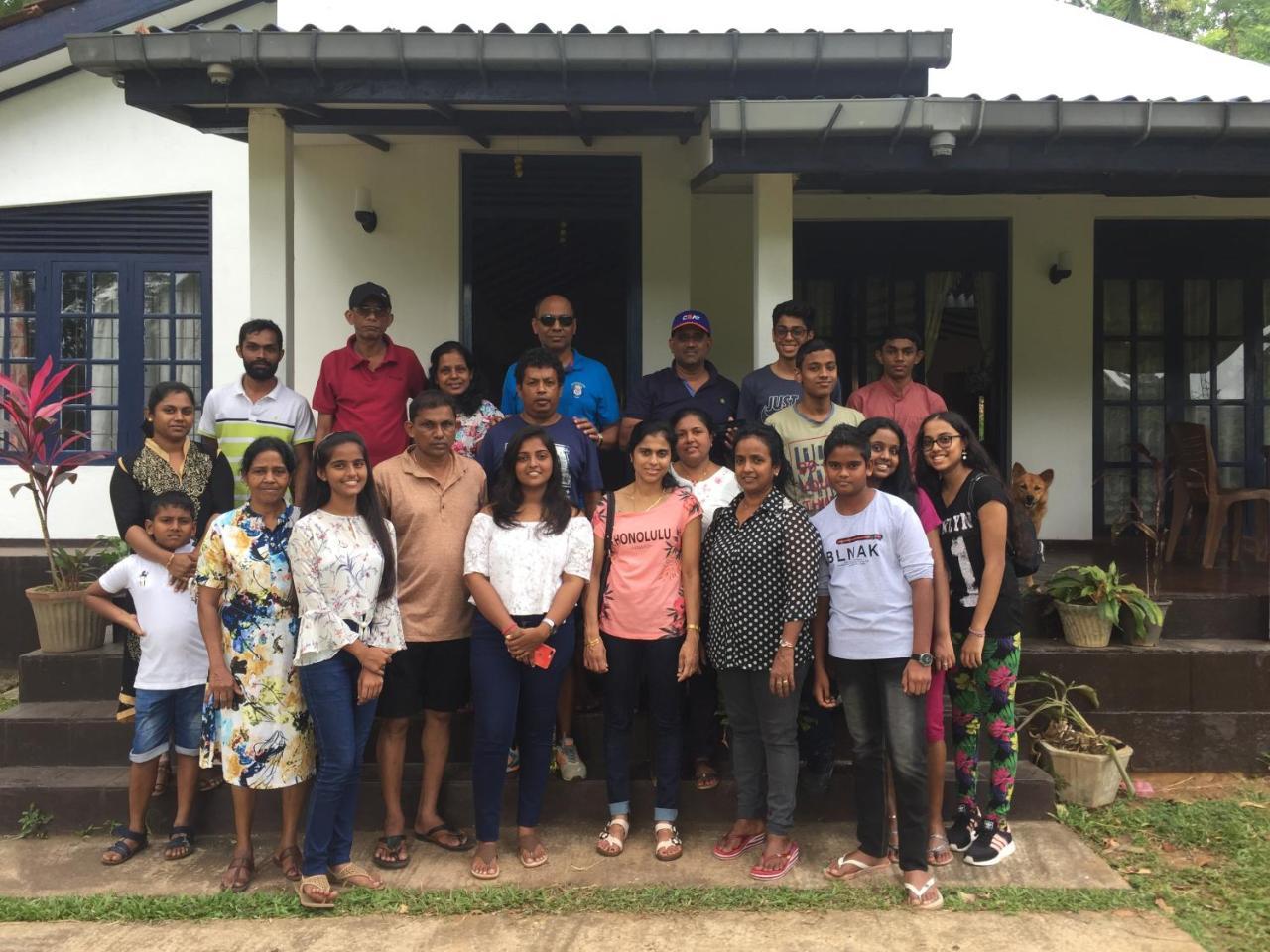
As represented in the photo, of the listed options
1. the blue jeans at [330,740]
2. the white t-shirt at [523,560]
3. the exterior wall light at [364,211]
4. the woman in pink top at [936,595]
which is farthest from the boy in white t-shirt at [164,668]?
the exterior wall light at [364,211]

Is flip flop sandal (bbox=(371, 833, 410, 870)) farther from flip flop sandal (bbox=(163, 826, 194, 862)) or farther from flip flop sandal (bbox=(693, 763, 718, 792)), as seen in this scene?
flip flop sandal (bbox=(693, 763, 718, 792))

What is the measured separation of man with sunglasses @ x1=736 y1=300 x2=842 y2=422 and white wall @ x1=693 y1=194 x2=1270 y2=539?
293cm

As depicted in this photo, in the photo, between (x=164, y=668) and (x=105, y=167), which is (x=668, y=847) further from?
(x=105, y=167)

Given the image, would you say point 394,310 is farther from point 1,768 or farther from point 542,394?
point 1,768

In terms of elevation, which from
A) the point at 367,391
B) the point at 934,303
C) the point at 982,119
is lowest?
the point at 367,391

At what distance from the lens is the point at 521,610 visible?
3.81 m

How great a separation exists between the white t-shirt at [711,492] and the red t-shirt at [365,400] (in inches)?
57.5

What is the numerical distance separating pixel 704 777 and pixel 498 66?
337 cm

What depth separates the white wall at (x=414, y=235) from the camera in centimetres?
652

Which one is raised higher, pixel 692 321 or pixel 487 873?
pixel 692 321

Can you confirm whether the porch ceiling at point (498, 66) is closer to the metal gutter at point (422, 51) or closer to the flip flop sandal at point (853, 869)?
the metal gutter at point (422, 51)

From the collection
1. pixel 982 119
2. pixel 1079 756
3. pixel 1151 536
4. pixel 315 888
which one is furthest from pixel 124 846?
pixel 1151 536

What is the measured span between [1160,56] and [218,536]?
6.55m

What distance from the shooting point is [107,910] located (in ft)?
12.1
